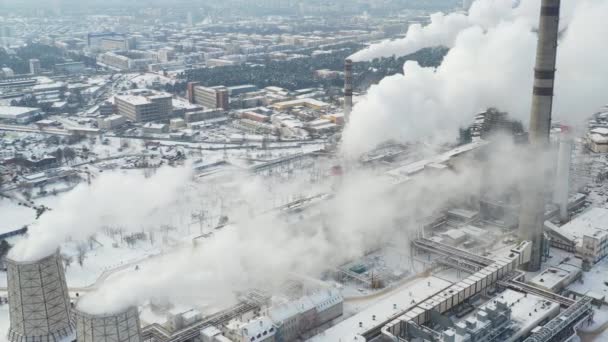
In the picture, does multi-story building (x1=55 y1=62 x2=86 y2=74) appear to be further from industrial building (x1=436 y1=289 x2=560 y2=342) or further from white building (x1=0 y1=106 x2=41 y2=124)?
industrial building (x1=436 y1=289 x2=560 y2=342)

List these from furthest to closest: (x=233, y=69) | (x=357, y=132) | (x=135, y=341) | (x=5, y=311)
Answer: (x=233, y=69) → (x=357, y=132) → (x=5, y=311) → (x=135, y=341)

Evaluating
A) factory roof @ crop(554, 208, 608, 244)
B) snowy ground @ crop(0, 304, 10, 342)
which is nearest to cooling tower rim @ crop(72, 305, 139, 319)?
snowy ground @ crop(0, 304, 10, 342)

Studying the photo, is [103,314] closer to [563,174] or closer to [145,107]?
[563,174]

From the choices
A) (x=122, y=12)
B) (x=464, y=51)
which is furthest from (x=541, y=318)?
(x=122, y=12)

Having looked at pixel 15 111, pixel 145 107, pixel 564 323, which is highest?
pixel 145 107

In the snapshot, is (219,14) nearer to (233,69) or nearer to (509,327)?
(233,69)

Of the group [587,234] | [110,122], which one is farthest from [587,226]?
[110,122]
